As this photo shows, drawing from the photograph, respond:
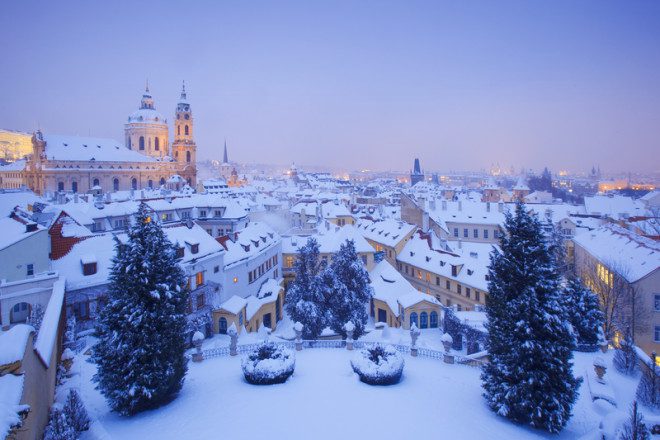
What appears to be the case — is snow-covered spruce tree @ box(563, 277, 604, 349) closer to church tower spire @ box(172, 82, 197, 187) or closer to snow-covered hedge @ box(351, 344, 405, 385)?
snow-covered hedge @ box(351, 344, 405, 385)

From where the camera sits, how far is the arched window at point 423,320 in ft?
123

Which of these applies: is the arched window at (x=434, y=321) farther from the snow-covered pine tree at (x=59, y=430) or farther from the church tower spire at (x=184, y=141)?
the church tower spire at (x=184, y=141)

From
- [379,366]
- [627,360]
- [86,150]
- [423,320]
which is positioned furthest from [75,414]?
[86,150]

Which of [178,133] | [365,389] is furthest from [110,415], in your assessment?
[178,133]

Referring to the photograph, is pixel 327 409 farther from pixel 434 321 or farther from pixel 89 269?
pixel 434 321

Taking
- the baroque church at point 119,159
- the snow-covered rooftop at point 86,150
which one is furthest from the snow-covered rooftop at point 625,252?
the snow-covered rooftop at point 86,150

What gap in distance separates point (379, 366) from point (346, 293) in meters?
13.4

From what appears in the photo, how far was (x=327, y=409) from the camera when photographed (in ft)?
50.2

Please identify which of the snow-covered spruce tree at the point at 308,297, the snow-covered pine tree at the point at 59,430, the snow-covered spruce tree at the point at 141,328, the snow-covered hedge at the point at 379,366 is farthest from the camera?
the snow-covered spruce tree at the point at 308,297

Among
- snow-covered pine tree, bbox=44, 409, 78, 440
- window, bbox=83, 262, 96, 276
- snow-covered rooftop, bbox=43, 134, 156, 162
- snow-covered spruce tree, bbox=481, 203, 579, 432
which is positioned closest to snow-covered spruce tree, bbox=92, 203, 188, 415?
snow-covered pine tree, bbox=44, 409, 78, 440

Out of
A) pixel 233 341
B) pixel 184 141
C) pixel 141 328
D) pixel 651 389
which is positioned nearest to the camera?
pixel 141 328

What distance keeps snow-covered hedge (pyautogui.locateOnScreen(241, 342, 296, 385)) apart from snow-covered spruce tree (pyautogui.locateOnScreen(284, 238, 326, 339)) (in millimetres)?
10976

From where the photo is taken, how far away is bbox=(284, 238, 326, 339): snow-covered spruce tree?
29562 mm

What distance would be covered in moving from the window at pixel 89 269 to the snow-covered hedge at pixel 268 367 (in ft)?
47.2
